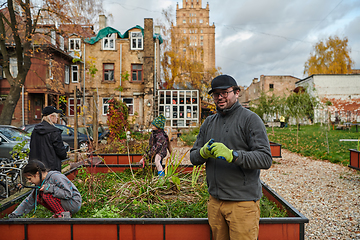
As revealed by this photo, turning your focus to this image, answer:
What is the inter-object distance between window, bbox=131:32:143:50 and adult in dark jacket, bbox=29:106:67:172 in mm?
20183

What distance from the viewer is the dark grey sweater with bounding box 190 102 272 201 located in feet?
5.93

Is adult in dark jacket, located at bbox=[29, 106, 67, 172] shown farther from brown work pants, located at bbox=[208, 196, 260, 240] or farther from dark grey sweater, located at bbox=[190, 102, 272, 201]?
brown work pants, located at bbox=[208, 196, 260, 240]

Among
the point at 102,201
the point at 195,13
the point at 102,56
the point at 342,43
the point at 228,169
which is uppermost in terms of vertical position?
the point at 195,13

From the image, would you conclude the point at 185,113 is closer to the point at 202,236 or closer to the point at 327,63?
the point at 202,236

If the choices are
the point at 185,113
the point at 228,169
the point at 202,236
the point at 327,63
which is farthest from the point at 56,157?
the point at 327,63

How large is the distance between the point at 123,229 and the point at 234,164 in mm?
1383

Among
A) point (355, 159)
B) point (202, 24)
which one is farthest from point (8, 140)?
point (202, 24)

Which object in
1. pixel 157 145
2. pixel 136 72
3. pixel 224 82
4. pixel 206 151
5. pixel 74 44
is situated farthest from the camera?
pixel 74 44

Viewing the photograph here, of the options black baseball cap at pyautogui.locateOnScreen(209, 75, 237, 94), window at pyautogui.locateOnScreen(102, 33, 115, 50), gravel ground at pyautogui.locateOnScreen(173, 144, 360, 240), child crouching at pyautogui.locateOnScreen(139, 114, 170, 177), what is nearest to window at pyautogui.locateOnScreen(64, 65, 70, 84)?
window at pyautogui.locateOnScreen(102, 33, 115, 50)

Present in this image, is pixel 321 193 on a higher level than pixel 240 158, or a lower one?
lower

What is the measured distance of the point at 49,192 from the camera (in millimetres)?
2645

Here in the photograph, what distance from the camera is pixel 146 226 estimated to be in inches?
96.8

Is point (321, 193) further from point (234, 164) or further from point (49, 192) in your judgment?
point (49, 192)

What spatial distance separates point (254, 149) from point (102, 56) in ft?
75.8
